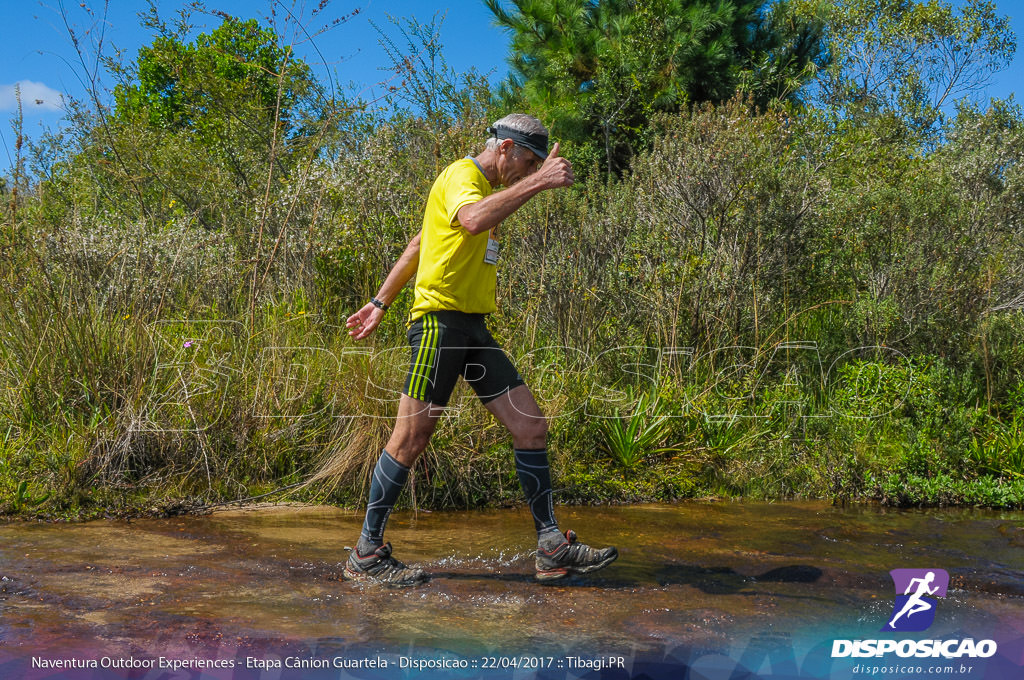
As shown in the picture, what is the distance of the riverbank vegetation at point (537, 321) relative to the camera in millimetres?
5793

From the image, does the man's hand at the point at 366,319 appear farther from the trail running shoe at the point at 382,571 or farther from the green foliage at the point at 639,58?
the green foliage at the point at 639,58

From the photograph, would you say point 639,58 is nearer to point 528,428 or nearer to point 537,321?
point 537,321

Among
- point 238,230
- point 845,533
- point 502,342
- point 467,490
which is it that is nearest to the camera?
point 845,533

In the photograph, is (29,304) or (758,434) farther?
(758,434)

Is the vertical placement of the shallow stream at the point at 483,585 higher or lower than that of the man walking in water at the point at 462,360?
lower

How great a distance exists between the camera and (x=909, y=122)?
20734 millimetres

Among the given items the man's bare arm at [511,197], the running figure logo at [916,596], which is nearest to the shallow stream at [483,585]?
the running figure logo at [916,596]

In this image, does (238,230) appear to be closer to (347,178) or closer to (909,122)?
(347,178)

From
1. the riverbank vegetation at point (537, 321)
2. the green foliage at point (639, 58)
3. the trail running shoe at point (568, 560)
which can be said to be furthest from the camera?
the green foliage at point (639, 58)

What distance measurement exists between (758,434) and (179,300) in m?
4.62

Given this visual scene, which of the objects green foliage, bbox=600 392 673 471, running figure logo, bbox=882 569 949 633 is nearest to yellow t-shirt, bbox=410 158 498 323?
running figure logo, bbox=882 569 949 633

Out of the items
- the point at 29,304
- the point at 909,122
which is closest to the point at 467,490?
the point at 29,304

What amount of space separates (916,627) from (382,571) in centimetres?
233

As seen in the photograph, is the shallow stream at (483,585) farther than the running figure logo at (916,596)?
No
